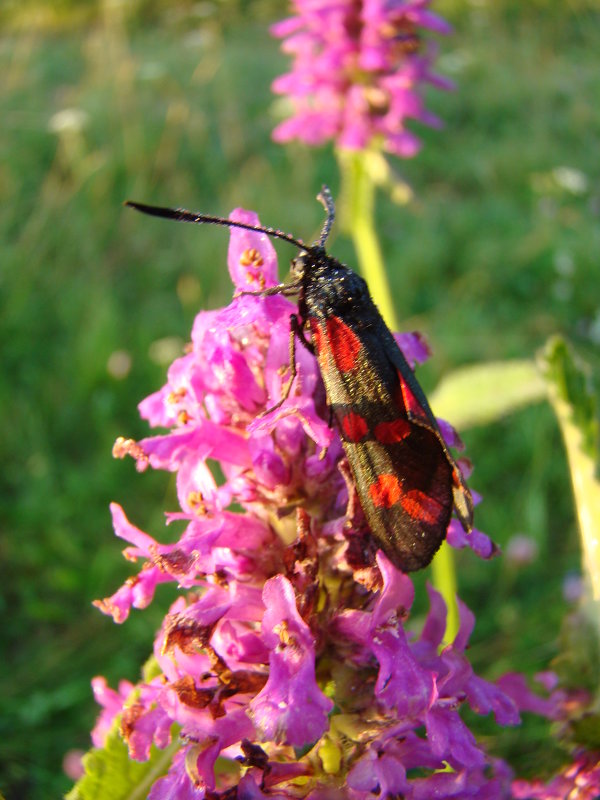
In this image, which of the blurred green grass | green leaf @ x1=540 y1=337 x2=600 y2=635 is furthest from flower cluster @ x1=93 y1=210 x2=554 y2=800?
the blurred green grass

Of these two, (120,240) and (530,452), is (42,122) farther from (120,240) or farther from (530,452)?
(530,452)

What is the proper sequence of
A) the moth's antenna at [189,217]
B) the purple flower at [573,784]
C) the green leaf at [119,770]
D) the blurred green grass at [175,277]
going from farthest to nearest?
the blurred green grass at [175,277] → the purple flower at [573,784] → the green leaf at [119,770] → the moth's antenna at [189,217]

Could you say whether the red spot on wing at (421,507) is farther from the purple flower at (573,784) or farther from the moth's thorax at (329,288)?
the purple flower at (573,784)

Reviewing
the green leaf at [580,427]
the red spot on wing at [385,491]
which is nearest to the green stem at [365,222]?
the green leaf at [580,427]

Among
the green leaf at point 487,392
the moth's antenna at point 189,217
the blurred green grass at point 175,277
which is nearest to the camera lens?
the moth's antenna at point 189,217

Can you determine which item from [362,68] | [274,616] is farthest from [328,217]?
[362,68]

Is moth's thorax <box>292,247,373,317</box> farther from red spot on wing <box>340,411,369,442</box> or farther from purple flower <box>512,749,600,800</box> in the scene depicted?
purple flower <box>512,749,600,800</box>
